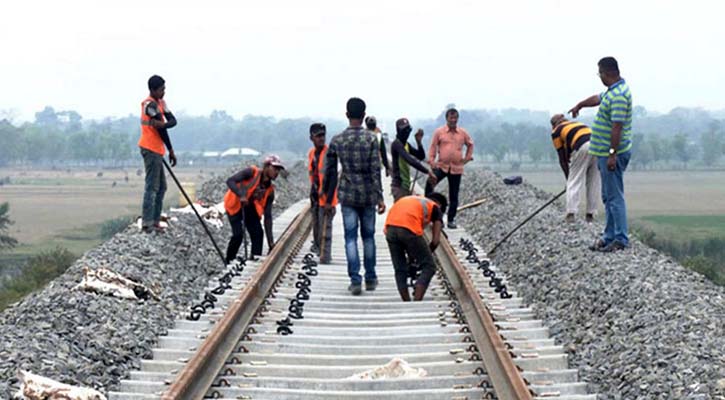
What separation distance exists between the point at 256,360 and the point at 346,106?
306cm

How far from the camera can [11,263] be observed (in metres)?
42.2

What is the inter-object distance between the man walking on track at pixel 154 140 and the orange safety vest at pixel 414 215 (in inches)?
135

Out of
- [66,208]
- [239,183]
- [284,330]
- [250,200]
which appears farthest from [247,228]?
[66,208]

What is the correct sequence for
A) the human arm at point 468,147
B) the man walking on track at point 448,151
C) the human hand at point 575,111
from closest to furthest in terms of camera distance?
the human hand at point 575,111 < the man walking on track at point 448,151 < the human arm at point 468,147

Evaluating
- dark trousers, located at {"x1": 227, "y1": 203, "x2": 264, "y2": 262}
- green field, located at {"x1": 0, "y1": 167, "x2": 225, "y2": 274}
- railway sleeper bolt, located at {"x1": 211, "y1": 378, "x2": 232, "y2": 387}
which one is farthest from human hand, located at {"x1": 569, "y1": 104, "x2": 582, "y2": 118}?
green field, located at {"x1": 0, "y1": 167, "x2": 225, "y2": 274}

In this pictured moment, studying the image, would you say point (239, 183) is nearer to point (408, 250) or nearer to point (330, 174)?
point (330, 174)

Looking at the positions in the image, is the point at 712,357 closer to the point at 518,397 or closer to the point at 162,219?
the point at 518,397

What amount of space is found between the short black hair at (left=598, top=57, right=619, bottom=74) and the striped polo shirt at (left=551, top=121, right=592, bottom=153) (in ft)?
7.85

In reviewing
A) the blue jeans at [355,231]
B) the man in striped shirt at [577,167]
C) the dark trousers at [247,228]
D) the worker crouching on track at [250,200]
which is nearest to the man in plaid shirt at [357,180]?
the blue jeans at [355,231]

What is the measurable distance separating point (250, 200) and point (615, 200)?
396 cm

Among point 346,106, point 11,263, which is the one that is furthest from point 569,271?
point 11,263

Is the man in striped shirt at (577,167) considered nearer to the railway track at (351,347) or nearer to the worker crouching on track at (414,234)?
the railway track at (351,347)

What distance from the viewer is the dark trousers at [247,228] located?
36.1 feet

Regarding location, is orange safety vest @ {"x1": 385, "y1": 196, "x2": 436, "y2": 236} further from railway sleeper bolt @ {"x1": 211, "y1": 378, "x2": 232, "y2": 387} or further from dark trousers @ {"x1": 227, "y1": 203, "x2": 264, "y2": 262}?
railway sleeper bolt @ {"x1": 211, "y1": 378, "x2": 232, "y2": 387}
